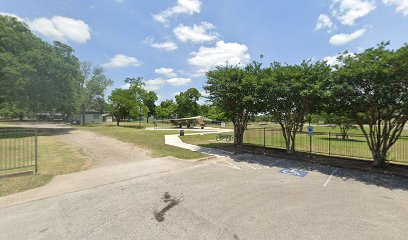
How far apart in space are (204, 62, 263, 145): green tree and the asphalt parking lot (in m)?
6.06

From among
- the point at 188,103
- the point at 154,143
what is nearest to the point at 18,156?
the point at 154,143

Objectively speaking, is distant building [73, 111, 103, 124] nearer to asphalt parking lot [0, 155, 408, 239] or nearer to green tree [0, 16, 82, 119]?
green tree [0, 16, 82, 119]

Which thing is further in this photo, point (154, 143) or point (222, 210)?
point (154, 143)

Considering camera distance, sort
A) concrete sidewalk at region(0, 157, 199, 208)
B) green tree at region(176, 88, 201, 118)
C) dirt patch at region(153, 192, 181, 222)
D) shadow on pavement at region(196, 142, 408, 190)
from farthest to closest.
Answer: green tree at region(176, 88, 201, 118) < shadow on pavement at region(196, 142, 408, 190) < concrete sidewalk at region(0, 157, 199, 208) < dirt patch at region(153, 192, 181, 222)

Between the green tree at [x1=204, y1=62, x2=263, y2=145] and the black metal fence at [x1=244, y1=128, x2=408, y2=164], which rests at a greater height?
the green tree at [x1=204, y1=62, x2=263, y2=145]

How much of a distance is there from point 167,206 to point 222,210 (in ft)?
4.66

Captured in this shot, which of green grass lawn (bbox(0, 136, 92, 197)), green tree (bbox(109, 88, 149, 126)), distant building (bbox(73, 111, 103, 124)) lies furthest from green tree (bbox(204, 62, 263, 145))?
distant building (bbox(73, 111, 103, 124))

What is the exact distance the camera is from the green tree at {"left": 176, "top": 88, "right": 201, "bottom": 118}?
194 feet

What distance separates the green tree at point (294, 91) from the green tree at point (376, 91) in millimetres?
857

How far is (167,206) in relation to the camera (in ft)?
16.9

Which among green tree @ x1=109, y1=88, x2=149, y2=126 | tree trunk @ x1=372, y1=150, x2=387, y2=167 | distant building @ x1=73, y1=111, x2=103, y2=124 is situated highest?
green tree @ x1=109, y1=88, x2=149, y2=126

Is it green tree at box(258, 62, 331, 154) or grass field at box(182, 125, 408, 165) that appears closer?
green tree at box(258, 62, 331, 154)

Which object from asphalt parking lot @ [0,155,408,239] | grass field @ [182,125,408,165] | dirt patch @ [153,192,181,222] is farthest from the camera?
grass field @ [182,125,408,165]

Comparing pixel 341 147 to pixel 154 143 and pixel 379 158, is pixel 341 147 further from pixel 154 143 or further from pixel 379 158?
pixel 154 143
